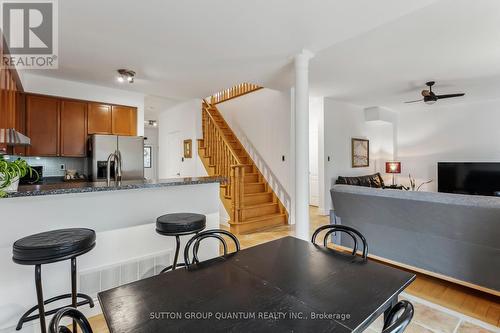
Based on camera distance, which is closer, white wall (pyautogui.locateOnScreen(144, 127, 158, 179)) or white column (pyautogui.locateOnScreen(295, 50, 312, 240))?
white column (pyautogui.locateOnScreen(295, 50, 312, 240))

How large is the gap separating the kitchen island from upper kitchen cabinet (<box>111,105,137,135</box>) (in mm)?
2425

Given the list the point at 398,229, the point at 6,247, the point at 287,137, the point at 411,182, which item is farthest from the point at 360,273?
the point at 411,182

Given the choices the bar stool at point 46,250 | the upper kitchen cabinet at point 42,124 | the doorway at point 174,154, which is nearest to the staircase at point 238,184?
the doorway at point 174,154

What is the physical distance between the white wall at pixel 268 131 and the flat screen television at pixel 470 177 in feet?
13.0

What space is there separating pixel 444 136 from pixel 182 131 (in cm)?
662

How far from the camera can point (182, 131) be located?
6.49 m

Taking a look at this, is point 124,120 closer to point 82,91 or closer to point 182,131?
point 82,91

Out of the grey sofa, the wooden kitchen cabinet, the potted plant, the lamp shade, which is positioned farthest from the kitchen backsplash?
the lamp shade

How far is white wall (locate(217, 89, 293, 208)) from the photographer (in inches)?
202

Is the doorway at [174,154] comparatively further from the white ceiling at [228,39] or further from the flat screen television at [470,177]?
the flat screen television at [470,177]

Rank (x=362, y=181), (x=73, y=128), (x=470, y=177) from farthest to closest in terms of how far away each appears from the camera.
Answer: (x=362, y=181) < (x=470, y=177) < (x=73, y=128)

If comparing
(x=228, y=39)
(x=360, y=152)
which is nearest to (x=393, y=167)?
(x=360, y=152)

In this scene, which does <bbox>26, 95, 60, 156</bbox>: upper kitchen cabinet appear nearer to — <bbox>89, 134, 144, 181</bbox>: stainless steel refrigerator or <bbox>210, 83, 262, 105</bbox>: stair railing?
<bbox>89, 134, 144, 181</bbox>: stainless steel refrigerator

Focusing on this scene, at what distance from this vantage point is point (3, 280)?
71.1 inches
